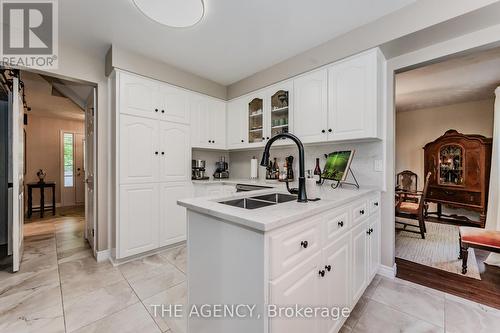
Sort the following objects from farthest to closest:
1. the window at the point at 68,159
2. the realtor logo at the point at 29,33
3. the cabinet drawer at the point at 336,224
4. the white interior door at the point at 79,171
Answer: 1. the white interior door at the point at 79,171
2. the window at the point at 68,159
3. the realtor logo at the point at 29,33
4. the cabinet drawer at the point at 336,224

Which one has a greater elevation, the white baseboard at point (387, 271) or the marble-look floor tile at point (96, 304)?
the white baseboard at point (387, 271)

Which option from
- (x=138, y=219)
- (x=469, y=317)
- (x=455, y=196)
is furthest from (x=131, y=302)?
(x=455, y=196)

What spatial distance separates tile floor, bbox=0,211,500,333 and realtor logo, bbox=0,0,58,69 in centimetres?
216

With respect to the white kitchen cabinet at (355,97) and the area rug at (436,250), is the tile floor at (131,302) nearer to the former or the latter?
the area rug at (436,250)

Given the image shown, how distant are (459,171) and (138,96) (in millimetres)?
5714

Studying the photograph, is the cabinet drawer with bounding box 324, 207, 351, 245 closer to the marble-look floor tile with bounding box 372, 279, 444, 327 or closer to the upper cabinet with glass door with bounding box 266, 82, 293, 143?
the marble-look floor tile with bounding box 372, 279, 444, 327

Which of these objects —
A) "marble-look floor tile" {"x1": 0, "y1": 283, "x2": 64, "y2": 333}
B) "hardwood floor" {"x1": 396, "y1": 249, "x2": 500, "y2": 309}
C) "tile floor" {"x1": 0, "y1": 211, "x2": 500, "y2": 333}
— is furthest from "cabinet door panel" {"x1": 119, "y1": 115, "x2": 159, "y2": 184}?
"hardwood floor" {"x1": 396, "y1": 249, "x2": 500, "y2": 309}

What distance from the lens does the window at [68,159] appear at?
562cm

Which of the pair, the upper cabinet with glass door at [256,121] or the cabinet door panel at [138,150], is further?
the upper cabinet with glass door at [256,121]

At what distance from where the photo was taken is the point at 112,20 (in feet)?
6.45

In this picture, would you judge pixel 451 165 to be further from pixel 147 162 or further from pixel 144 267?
pixel 144 267

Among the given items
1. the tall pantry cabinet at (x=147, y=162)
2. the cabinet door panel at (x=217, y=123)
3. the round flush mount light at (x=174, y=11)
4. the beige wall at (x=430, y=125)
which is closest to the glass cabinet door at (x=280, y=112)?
the cabinet door panel at (x=217, y=123)

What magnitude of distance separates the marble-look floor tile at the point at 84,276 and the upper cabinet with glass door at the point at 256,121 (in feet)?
7.71

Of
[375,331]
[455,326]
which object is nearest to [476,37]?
[455,326]
